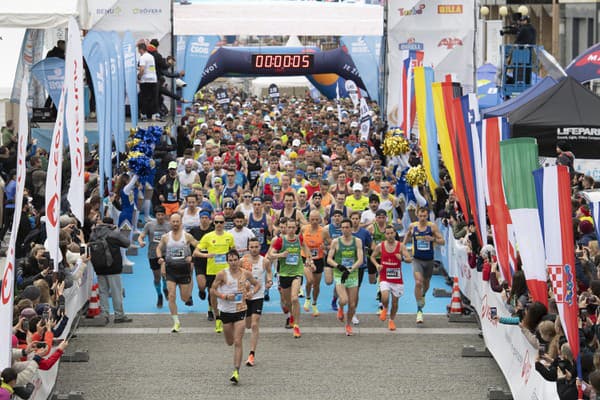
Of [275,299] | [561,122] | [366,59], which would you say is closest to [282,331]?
[275,299]

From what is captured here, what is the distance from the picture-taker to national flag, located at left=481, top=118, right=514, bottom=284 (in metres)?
13.8

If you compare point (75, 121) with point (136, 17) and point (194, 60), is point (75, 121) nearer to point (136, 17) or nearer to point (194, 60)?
point (136, 17)

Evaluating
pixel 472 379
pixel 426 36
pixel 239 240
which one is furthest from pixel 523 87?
pixel 472 379

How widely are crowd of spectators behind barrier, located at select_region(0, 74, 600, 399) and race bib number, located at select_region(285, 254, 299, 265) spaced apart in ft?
7.36

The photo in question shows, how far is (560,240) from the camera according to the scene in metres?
10.5

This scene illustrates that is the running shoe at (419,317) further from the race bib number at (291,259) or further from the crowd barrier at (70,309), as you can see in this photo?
the crowd barrier at (70,309)

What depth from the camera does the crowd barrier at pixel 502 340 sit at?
36.8ft

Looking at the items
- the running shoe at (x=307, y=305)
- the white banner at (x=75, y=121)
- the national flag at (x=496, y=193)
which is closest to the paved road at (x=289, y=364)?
the running shoe at (x=307, y=305)

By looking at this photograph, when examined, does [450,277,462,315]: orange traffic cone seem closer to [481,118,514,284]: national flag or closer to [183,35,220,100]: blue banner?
[481,118,514,284]: national flag

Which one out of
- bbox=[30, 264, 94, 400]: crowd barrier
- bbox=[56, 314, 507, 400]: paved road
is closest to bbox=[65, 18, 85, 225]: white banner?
bbox=[30, 264, 94, 400]: crowd barrier

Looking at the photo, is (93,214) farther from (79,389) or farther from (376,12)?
(376,12)

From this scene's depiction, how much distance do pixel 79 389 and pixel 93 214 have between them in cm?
475

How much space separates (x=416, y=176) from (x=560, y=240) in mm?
10719

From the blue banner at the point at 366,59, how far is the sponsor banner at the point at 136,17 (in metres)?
6.23
